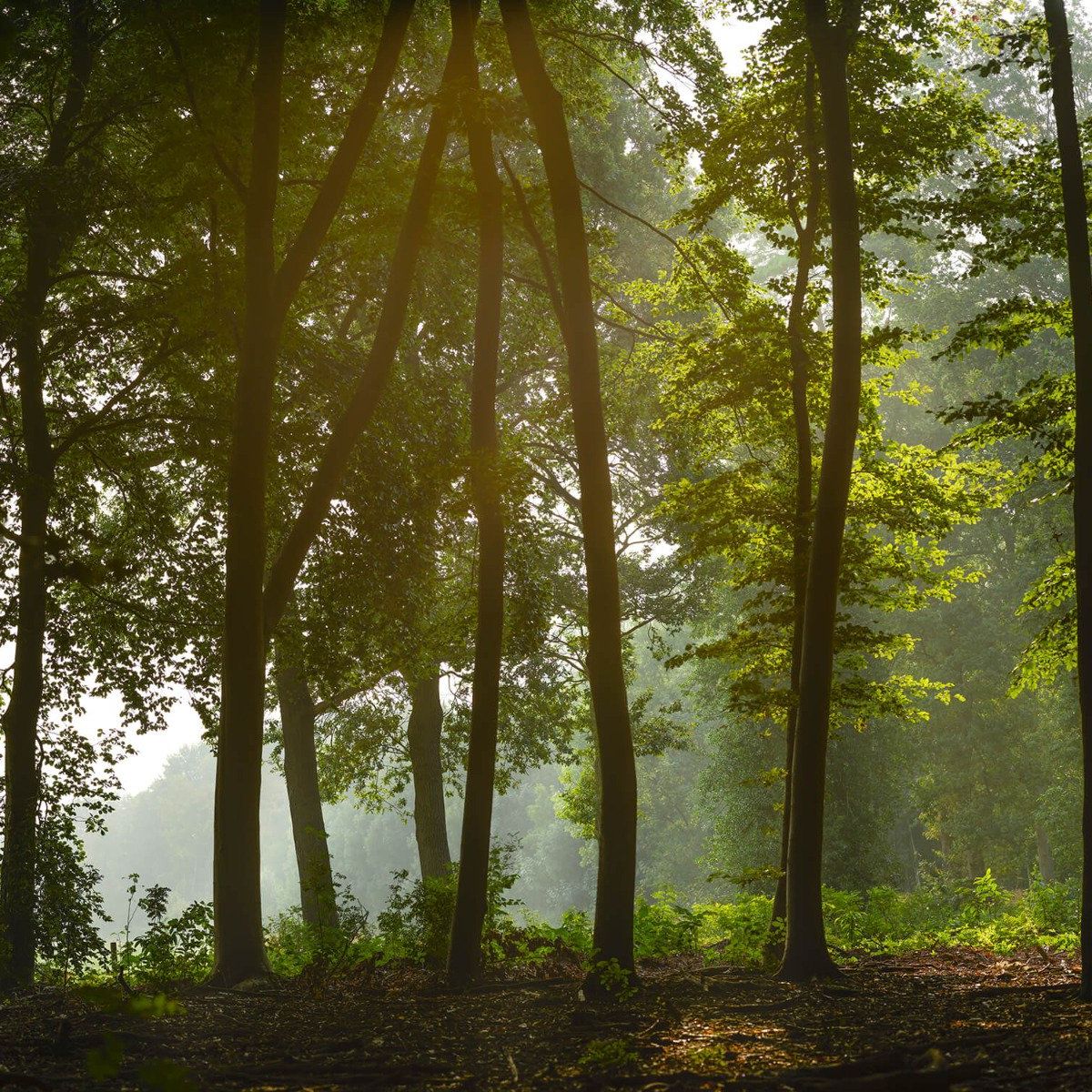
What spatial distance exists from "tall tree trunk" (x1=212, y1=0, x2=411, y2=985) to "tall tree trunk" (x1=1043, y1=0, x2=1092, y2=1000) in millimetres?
5716

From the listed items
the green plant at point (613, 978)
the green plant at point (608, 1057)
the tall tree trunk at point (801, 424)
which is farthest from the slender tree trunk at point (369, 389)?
the green plant at point (608, 1057)

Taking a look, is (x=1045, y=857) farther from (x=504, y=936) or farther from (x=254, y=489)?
(x=254, y=489)

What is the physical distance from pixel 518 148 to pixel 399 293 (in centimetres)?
1018

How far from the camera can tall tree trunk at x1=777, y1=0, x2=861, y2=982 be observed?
28.9 feet

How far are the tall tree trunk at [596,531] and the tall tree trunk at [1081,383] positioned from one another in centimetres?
322

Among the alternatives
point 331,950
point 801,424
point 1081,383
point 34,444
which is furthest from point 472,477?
point 34,444

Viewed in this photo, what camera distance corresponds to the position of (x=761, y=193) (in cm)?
1125

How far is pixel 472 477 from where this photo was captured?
29.2ft

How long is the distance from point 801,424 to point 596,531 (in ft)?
11.3

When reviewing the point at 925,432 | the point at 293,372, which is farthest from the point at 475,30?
the point at 925,432

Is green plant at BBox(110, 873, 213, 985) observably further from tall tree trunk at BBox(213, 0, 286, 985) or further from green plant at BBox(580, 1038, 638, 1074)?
green plant at BBox(580, 1038, 638, 1074)

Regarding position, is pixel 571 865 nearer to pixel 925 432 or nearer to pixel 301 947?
pixel 925 432

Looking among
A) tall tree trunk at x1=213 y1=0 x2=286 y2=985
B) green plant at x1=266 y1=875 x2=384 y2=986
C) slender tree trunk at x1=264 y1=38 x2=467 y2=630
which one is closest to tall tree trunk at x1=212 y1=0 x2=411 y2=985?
tall tree trunk at x1=213 y1=0 x2=286 y2=985

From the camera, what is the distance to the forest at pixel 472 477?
7246 millimetres
